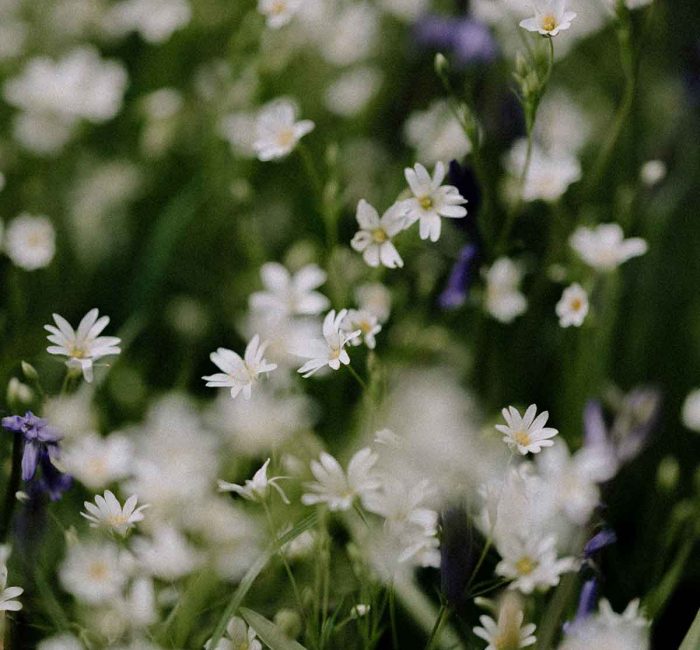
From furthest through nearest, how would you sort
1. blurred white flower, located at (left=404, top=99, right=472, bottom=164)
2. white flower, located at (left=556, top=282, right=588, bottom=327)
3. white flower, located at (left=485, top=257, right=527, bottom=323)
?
blurred white flower, located at (left=404, top=99, right=472, bottom=164), white flower, located at (left=485, top=257, right=527, bottom=323), white flower, located at (left=556, top=282, right=588, bottom=327)

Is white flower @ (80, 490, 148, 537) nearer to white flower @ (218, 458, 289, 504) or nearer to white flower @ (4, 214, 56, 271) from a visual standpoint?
white flower @ (218, 458, 289, 504)

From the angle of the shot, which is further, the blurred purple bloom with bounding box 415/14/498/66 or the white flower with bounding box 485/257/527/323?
the blurred purple bloom with bounding box 415/14/498/66

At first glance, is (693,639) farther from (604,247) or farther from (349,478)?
Answer: (604,247)

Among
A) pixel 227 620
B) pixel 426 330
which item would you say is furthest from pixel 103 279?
pixel 227 620

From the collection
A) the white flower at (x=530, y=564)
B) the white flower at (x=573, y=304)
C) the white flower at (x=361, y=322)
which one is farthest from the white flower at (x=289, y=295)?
the white flower at (x=530, y=564)

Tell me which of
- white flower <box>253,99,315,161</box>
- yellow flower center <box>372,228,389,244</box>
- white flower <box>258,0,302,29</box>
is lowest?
yellow flower center <box>372,228,389,244</box>

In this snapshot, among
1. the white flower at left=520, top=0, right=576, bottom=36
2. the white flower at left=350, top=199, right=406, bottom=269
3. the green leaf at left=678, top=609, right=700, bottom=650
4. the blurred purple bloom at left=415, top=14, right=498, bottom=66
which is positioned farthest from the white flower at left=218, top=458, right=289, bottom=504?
the blurred purple bloom at left=415, top=14, right=498, bottom=66
